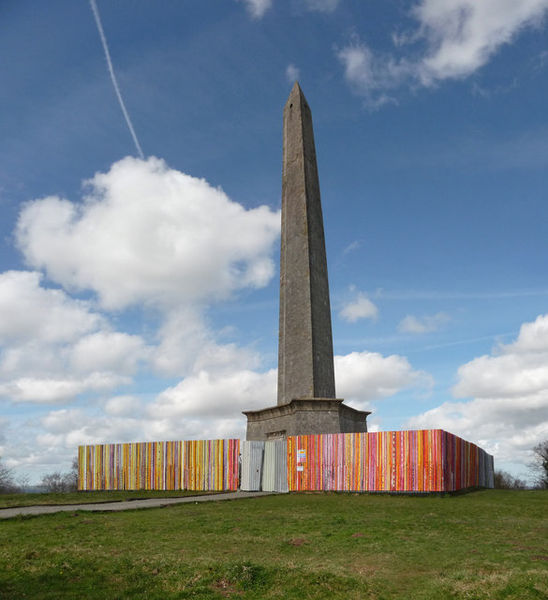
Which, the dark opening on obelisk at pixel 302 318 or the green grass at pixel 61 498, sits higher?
the dark opening on obelisk at pixel 302 318

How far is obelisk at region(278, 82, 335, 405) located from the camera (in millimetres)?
24469

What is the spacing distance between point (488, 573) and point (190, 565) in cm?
427

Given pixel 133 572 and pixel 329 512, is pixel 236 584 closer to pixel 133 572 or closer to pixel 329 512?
pixel 133 572

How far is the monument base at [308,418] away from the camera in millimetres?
22422

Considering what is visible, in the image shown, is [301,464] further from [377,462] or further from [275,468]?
[377,462]

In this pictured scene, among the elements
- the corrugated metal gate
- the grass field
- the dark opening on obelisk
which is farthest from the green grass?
the dark opening on obelisk

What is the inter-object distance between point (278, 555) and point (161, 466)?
1690 cm

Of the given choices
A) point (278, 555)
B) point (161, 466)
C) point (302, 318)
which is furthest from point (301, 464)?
point (278, 555)

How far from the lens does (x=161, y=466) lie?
79.3 feet

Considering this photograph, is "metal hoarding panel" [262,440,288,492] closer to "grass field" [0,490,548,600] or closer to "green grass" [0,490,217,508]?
"green grass" [0,490,217,508]

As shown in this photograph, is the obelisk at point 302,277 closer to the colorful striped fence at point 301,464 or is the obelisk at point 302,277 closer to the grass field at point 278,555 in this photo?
the colorful striped fence at point 301,464

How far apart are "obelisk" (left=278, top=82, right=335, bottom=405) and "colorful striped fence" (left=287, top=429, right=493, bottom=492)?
3855mm

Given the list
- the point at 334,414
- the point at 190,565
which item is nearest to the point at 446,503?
the point at 334,414

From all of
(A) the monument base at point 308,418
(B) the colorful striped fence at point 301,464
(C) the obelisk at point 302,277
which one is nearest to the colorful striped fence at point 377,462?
(B) the colorful striped fence at point 301,464
